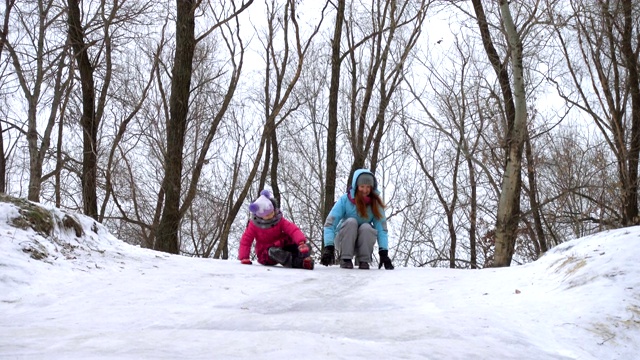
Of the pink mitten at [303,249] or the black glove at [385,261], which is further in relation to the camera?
the black glove at [385,261]

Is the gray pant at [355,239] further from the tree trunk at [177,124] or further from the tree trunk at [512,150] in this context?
the tree trunk at [177,124]

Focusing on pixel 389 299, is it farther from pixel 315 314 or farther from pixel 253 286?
pixel 253 286

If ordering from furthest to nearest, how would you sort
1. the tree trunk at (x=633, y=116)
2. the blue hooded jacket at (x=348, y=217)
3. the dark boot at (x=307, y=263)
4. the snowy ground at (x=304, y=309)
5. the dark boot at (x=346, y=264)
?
the tree trunk at (x=633, y=116)
the blue hooded jacket at (x=348, y=217)
the dark boot at (x=346, y=264)
the dark boot at (x=307, y=263)
the snowy ground at (x=304, y=309)

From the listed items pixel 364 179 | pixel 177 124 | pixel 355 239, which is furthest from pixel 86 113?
pixel 355 239

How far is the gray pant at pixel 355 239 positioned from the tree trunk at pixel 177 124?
3903 millimetres

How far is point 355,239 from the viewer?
6.83m

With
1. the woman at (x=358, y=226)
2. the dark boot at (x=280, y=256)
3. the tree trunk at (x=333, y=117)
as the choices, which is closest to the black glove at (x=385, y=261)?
the woman at (x=358, y=226)

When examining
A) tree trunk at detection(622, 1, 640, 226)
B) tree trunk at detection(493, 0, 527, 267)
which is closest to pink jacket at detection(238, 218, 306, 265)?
tree trunk at detection(493, 0, 527, 267)

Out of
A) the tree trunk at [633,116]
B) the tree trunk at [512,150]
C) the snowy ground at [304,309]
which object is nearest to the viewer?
the snowy ground at [304,309]

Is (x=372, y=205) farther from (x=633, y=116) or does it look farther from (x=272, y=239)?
(x=633, y=116)

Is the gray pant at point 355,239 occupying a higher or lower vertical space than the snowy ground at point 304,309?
higher

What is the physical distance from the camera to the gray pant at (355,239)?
22.1ft

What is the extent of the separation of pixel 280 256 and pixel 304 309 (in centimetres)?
283

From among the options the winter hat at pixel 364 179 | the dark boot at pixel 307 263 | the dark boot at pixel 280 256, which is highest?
the winter hat at pixel 364 179
